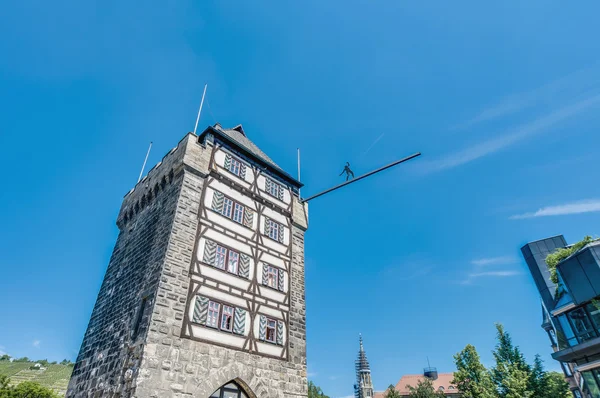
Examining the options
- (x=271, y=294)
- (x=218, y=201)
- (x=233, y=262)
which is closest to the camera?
(x=233, y=262)

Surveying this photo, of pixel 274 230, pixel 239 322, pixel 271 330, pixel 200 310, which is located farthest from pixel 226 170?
pixel 271 330

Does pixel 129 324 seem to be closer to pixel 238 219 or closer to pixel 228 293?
pixel 228 293

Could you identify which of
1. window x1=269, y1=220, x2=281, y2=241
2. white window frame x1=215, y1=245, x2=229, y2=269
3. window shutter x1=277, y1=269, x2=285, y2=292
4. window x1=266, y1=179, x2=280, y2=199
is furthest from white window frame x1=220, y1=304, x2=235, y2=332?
window x1=266, y1=179, x2=280, y2=199

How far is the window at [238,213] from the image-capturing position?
56.0 feet

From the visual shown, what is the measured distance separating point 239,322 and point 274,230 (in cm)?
572

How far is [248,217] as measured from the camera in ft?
57.6

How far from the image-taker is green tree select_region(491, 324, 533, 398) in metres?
22.7

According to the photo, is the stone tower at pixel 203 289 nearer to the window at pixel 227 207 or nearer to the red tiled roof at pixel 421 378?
the window at pixel 227 207

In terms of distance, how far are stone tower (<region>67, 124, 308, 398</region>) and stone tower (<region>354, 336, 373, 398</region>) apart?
66.8 meters

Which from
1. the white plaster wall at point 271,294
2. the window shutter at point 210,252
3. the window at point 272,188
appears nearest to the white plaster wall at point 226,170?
the window at point 272,188

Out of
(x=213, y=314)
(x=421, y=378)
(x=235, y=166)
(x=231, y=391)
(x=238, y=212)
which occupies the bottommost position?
(x=231, y=391)

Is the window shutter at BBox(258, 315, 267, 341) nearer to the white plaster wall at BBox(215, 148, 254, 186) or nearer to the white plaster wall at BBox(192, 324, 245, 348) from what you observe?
the white plaster wall at BBox(192, 324, 245, 348)

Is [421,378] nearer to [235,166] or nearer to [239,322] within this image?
[239,322]

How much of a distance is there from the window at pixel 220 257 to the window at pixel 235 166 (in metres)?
4.62
